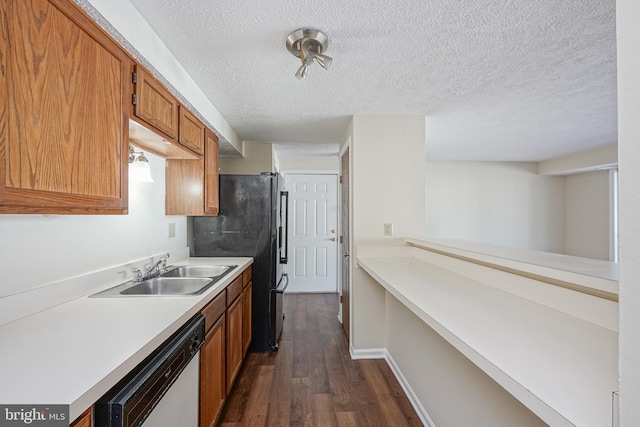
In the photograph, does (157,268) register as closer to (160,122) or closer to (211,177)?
(211,177)

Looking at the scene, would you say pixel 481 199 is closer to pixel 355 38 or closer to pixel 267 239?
pixel 267 239

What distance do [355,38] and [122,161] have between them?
4.07ft

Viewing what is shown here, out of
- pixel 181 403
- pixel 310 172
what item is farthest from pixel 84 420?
pixel 310 172

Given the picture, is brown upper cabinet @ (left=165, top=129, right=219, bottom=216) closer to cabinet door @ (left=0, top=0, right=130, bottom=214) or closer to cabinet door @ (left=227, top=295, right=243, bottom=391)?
cabinet door @ (left=227, top=295, right=243, bottom=391)

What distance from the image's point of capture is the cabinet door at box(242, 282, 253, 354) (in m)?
2.36

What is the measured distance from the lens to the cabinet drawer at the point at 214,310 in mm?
1482

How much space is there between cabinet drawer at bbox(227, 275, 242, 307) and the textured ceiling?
140 cm

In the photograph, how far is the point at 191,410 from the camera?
1.24 metres

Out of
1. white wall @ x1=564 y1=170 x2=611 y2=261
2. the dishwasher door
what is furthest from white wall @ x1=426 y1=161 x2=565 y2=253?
the dishwasher door

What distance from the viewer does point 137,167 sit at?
5.78 feet

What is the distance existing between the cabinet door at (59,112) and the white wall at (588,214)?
5.89m

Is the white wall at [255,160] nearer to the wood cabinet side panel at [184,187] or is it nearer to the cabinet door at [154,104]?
the wood cabinet side panel at [184,187]

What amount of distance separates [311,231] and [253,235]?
1.93 m

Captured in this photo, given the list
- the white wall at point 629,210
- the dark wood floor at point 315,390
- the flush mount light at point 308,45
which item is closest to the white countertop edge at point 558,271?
the white wall at point 629,210
